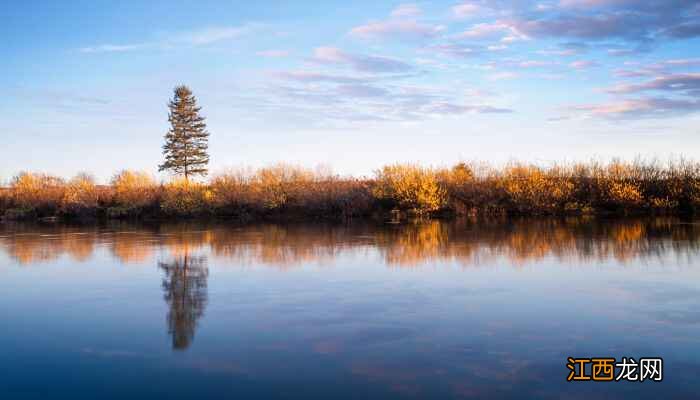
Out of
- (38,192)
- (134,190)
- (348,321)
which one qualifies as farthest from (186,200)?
(348,321)

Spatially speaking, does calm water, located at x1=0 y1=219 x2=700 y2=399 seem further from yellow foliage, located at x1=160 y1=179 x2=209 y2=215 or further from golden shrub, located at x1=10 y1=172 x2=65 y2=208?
golden shrub, located at x1=10 y1=172 x2=65 y2=208

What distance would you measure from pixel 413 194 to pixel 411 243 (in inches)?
593

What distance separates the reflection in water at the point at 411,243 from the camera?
17047mm

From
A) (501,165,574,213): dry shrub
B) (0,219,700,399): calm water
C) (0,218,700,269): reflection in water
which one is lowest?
(0,219,700,399): calm water

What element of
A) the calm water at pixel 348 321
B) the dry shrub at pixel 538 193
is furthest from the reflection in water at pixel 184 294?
the dry shrub at pixel 538 193

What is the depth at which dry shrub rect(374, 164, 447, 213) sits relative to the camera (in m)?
35.6

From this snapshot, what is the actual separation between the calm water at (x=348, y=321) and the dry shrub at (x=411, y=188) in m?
16.9

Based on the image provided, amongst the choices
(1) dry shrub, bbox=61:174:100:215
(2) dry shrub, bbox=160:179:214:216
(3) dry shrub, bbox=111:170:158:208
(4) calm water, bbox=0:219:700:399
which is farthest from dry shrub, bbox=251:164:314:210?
(4) calm water, bbox=0:219:700:399

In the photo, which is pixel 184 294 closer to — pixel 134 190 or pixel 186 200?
pixel 186 200

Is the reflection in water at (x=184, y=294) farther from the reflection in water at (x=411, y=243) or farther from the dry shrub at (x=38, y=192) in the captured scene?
the dry shrub at (x=38, y=192)

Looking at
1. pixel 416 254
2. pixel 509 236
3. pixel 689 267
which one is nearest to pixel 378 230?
pixel 509 236

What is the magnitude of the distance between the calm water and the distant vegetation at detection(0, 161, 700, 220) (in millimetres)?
17104

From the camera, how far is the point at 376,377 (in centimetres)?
716

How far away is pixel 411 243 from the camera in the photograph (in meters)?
21.0
